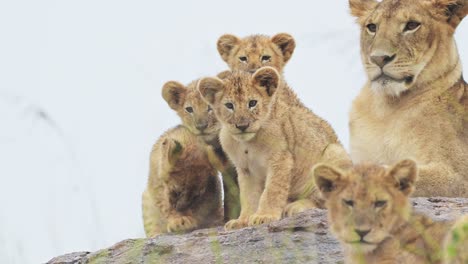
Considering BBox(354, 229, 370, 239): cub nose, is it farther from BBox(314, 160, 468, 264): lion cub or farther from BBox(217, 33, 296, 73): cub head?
BBox(217, 33, 296, 73): cub head

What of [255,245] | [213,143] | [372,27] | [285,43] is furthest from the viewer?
[285,43]

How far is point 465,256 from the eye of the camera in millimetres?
5980

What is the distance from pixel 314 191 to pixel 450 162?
4.08 ft

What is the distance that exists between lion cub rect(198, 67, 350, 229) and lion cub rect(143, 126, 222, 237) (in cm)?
27

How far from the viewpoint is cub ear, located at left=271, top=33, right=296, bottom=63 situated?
11.5 m

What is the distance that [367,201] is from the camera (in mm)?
6605

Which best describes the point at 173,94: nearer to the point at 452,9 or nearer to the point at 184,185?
the point at 184,185

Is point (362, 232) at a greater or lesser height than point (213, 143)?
lesser

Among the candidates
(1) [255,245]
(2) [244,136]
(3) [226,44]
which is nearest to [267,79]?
(2) [244,136]

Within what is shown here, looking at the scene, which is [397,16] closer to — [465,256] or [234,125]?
[234,125]

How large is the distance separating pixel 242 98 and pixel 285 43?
2450 mm

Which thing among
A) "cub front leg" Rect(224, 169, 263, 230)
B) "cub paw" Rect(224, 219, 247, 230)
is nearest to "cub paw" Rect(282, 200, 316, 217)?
"cub front leg" Rect(224, 169, 263, 230)

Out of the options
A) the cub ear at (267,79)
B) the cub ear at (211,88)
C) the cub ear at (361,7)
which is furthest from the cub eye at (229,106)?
the cub ear at (361,7)

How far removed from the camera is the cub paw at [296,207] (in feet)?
30.0
